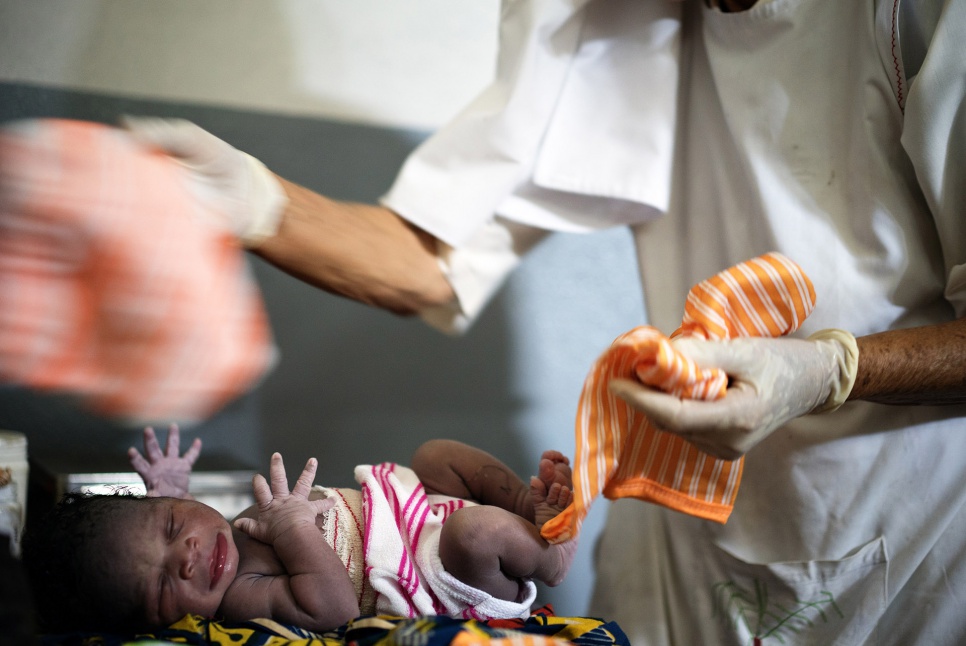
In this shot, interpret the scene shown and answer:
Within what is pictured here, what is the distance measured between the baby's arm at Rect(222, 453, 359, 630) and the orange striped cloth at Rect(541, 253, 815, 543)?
0.85ft

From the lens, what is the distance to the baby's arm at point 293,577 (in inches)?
32.2

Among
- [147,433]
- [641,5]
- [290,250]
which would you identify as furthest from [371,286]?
[641,5]

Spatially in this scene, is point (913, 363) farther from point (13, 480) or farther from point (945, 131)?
point (13, 480)

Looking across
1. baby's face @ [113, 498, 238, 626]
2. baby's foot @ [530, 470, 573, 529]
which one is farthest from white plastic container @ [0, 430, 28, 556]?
baby's foot @ [530, 470, 573, 529]

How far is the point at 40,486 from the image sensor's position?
1.03 m

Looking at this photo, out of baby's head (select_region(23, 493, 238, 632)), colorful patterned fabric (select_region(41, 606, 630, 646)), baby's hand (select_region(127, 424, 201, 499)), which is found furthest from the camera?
baby's hand (select_region(127, 424, 201, 499))

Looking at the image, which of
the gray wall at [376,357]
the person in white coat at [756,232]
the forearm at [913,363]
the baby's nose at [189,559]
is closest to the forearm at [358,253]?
the person in white coat at [756,232]

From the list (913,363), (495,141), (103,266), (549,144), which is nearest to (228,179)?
(103,266)

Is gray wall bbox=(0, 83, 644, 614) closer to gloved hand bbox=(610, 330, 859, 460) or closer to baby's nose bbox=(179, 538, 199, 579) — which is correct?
baby's nose bbox=(179, 538, 199, 579)

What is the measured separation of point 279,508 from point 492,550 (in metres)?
0.28

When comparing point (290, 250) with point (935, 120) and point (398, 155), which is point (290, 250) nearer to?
point (398, 155)

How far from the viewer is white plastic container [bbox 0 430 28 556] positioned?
35.4 inches

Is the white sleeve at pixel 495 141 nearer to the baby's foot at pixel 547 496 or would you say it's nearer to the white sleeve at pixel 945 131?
the baby's foot at pixel 547 496

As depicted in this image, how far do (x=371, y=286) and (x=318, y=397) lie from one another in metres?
0.25
